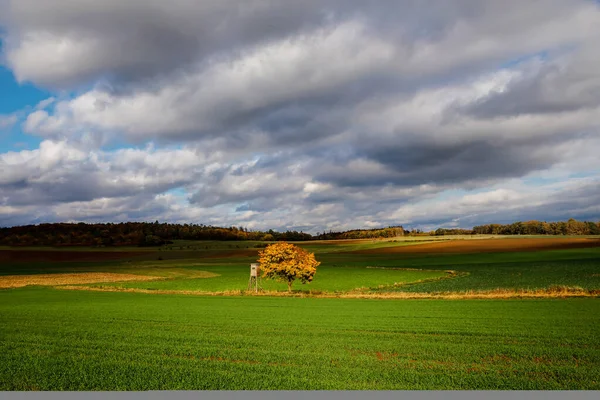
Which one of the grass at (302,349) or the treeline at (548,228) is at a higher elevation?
the treeline at (548,228)

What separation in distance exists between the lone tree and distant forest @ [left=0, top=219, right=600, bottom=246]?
374 ft

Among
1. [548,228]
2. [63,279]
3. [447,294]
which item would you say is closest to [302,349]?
[447,294]

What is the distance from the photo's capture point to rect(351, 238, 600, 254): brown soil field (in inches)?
4455

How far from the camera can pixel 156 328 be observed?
24.5 meters

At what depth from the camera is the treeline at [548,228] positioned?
17250 centimetres

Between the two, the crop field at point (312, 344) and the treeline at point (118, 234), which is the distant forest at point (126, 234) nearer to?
the treeline at point (118, 234)

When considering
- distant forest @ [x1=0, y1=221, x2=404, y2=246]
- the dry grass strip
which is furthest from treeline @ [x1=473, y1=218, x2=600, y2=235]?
the dry grass strip

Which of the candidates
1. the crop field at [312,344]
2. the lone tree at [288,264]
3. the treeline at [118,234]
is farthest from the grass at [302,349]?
the treeline at [118,234]

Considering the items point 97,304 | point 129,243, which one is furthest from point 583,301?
point 129,243

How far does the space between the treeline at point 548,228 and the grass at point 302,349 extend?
533 feet

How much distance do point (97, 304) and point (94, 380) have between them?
26598 millimetres

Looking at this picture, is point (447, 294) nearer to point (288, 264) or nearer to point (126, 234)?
point (288, 264)

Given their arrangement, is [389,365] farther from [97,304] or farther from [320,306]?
[97,304]

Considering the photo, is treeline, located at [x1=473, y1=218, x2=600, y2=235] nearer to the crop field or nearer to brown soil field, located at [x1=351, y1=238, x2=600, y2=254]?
brown soil field, located at [x1=351, y1=238, x2=600, y2=254]
